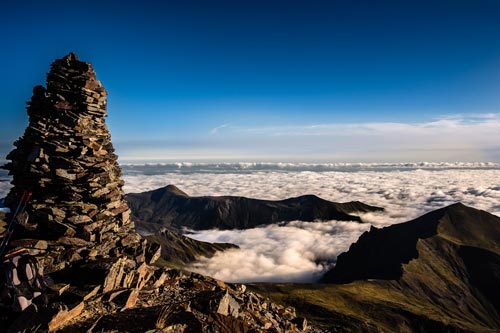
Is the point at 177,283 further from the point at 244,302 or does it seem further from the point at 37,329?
the point at 37,329

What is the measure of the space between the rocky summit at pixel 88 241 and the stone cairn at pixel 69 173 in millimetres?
90

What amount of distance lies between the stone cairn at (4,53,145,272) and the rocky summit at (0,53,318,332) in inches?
3.6

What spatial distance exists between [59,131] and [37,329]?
1942cm

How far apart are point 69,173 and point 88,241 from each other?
689 cm

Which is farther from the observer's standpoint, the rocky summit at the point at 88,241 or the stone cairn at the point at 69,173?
the stone cairn at the point at 69,173

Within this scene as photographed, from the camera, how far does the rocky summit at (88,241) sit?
22.4 metres

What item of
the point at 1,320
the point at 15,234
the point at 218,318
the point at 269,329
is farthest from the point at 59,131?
the point at 269,329

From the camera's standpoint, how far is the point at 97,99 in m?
35.0

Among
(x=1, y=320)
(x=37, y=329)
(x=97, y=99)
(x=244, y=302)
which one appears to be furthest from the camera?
(x=97, y=99)

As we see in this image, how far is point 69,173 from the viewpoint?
31.5 m

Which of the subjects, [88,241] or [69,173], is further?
[69,173]

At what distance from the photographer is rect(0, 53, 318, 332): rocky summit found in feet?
73.4

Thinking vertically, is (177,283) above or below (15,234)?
below

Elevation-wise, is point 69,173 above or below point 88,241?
above
